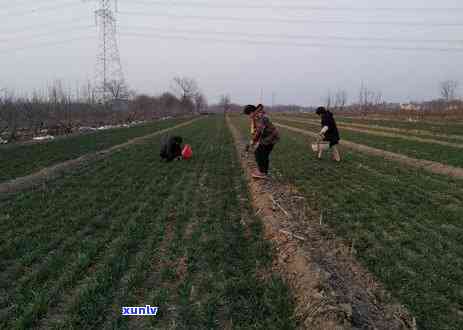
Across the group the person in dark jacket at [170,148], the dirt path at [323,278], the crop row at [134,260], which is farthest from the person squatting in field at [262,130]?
the person in dark jacket at [170,148]

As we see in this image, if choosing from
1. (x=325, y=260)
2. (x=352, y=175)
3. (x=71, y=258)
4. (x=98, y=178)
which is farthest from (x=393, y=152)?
(x=71, y=258)

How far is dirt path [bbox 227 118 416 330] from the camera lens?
108 inches

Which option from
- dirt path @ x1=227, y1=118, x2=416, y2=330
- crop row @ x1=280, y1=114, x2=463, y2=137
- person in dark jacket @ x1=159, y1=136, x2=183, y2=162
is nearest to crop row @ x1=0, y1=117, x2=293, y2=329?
dirt path @ x1=227, y1=118, x2=416, y2=330

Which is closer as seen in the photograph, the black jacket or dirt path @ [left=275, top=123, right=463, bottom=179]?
dirt path @ [left=275, top=123, right=463, bottom=179]

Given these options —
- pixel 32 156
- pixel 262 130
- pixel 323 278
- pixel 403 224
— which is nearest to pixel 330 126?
pixel 262 130

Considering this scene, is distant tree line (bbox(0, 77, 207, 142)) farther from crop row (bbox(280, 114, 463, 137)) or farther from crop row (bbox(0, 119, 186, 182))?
crop row (bbox(280, 114, 463, 137))

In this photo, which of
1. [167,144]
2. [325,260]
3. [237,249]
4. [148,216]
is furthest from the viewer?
[167,144]

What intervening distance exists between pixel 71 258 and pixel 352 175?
26.9 feet

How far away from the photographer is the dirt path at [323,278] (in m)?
2.75

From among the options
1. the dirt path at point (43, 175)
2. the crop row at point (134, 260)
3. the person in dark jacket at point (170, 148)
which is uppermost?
the person in dark jacket at point (170, 148)

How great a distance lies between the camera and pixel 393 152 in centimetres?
1373

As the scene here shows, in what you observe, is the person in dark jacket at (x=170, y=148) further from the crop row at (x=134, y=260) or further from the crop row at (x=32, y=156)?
the crop row at (x=32, y=156)

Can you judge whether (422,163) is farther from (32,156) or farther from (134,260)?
(32,156)

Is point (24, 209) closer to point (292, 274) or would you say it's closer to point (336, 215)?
point (292, 274)
